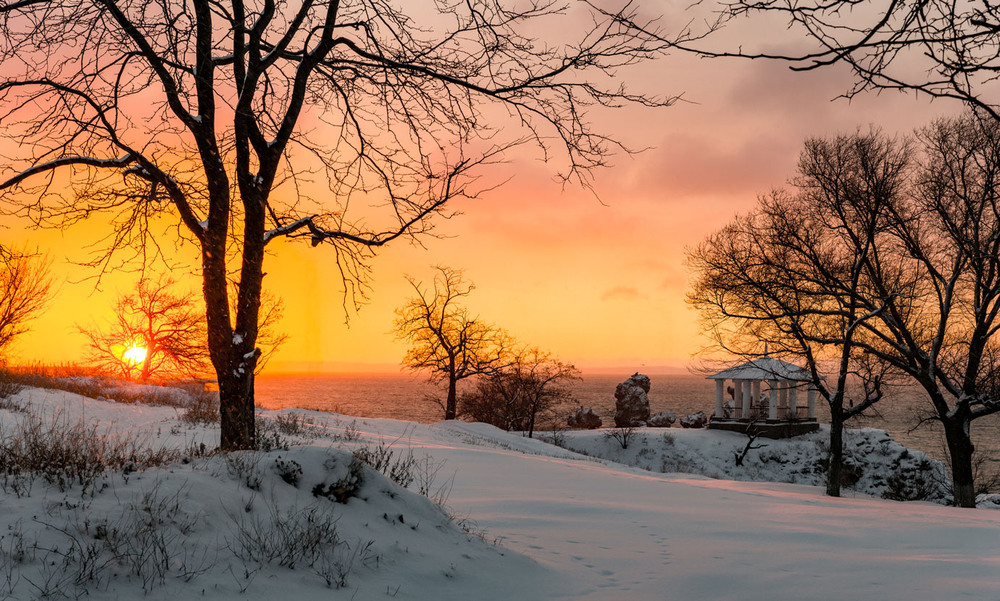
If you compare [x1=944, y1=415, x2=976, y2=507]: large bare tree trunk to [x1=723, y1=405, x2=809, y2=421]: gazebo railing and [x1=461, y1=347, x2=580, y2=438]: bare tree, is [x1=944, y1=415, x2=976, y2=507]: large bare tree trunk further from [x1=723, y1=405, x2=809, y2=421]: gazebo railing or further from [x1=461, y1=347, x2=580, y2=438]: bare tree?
[x1=461, y1=347, x2=580, y2=438]: bare tree

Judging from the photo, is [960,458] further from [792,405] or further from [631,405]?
[631,405]

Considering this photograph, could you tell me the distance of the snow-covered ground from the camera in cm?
371

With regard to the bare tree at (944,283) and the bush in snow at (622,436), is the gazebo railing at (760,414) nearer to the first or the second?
the bush in snow at (622,436)

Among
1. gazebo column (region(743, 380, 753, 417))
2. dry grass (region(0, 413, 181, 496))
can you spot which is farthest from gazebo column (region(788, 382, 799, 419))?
dry grass (region(0, 413, 181, 496))

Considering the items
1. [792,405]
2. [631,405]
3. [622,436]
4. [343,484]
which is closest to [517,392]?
[622,436]

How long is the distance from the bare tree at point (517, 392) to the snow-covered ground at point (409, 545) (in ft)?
102

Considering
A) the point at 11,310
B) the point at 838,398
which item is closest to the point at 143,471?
the point at 838,398

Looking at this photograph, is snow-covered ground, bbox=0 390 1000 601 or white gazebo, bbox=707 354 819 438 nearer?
snow-covered ground, bbox=0 390 1000 601

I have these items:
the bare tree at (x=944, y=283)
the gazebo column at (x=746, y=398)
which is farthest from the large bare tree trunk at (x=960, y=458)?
the gazebo column at (x=746, y=398)

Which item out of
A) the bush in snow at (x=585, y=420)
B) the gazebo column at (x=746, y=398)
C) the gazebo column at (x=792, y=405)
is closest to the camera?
the gazebo column at (x=792, y=405)

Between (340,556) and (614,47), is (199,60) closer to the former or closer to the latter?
(614,47)

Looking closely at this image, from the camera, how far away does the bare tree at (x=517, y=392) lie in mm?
39906

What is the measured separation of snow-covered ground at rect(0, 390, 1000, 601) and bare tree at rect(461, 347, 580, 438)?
31.2 meters

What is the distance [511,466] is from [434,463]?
1833 mm
